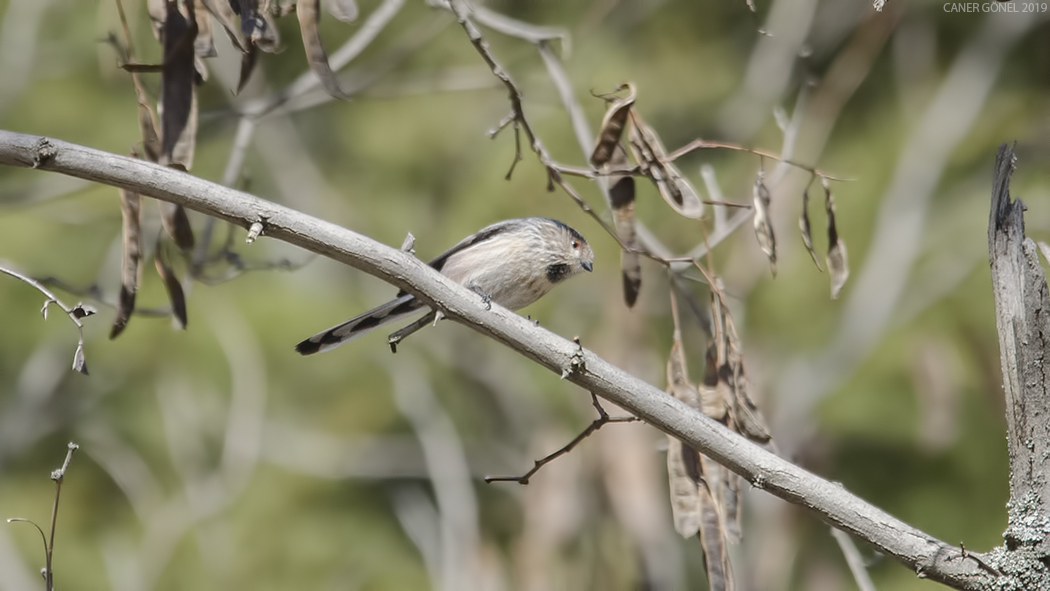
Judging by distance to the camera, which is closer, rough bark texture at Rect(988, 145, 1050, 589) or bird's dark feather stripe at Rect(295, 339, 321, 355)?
rough bark texture at Rect(988, 145, 1050, 589)

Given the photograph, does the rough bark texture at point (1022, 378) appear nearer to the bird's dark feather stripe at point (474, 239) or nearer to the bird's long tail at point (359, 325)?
the bird's long tail at point (359, 325)

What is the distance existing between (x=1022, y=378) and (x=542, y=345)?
3.73 ft

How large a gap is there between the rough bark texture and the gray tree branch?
0.11 meters

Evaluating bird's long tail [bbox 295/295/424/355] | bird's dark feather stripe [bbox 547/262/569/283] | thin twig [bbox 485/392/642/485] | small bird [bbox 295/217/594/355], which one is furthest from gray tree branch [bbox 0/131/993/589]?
bird's dark feather stripe [bbox 547/262/569/283]

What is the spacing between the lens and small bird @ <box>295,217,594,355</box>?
3.62 meters

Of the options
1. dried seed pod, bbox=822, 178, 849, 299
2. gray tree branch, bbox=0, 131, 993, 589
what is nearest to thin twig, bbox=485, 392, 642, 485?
gray tree branch, bbox=0, 131, 993, 589

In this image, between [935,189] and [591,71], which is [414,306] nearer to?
[591,71]

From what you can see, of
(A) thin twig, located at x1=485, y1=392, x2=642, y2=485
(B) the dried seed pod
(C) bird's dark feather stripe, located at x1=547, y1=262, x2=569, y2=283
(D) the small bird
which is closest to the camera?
(A) thin twig, located at x1=485, y1=392, x2=642, y2=485

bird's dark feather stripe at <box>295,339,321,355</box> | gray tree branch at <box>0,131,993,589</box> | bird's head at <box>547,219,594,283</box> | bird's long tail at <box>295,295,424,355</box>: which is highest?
bird's head at <box>547,219,594,283</box>

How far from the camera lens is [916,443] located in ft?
19.0

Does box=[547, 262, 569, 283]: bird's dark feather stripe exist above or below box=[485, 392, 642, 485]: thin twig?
above

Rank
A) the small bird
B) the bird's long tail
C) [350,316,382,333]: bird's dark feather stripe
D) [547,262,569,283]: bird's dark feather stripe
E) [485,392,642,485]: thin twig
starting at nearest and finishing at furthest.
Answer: [485,392,642,485]: thin twig < the bird's long tail < [350,316,382,333]: bird's dark feather stripe < the small bird < [547,262,569,283]: bird's dark feather stripe

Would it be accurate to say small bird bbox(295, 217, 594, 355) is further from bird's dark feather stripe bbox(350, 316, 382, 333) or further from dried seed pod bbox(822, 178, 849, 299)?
dried seed pod bbox(822, 178, 849, 299)

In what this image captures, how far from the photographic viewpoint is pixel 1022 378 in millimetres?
2275
